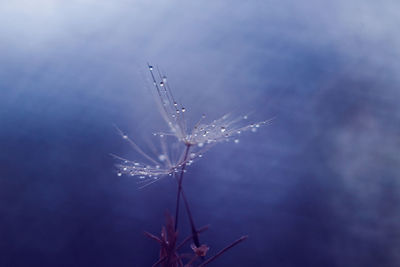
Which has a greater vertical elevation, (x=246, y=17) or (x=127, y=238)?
(x=246, y=17)

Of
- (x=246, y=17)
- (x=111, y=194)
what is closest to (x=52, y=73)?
(x=111, y=194)

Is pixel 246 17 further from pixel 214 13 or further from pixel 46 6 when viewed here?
pixel 46 6

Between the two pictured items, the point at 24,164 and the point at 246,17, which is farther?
the point at 246,17

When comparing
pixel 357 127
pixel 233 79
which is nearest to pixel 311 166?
pixel 357 127

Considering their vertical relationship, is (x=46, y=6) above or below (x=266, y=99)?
above

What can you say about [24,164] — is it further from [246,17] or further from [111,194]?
[246,17]

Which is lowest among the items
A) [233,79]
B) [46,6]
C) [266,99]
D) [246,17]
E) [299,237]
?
[299,237]
